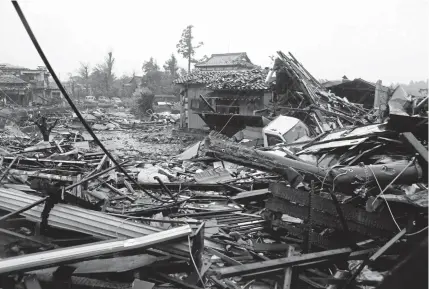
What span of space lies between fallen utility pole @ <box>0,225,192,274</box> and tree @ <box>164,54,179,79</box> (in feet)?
158

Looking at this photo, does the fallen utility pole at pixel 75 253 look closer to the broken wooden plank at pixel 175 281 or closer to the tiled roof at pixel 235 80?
the broken wooden plank at pixel 175 281

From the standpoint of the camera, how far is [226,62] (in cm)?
4262

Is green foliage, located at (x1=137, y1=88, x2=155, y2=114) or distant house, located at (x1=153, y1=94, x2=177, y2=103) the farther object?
distant house, located at (x1=153, y1=94, x2=177, y2=103)

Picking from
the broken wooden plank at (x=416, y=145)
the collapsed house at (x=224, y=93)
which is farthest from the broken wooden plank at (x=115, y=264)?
the collapsed house at (x=224, y=93)

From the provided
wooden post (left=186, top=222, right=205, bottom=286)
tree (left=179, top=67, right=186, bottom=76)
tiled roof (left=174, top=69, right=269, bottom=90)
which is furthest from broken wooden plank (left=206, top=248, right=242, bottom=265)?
tree (left=179, top=67, right=186, bottom=76)

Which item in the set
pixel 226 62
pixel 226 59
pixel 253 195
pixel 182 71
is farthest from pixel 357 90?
pixel 182 71

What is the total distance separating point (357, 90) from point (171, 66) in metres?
36.1

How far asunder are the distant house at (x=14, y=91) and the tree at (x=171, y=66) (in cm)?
2030

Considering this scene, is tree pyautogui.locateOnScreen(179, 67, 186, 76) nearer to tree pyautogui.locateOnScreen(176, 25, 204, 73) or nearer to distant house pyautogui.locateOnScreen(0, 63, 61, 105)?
tree pyautogui.locateOnScreen(176, 25, 204, 73)

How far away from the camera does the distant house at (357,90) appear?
1902 centimetres

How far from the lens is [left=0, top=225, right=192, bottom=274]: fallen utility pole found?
11.4ft

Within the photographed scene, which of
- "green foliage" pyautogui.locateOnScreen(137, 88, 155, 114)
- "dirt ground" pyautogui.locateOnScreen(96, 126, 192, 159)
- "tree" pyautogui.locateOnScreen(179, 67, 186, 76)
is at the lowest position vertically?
"dirt ground" pyautogui.locateOnScreen(96, 126, 192, 159)

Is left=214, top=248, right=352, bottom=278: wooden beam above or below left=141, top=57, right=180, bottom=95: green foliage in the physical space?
below

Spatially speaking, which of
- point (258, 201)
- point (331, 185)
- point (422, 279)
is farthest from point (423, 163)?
point (258, 201)
